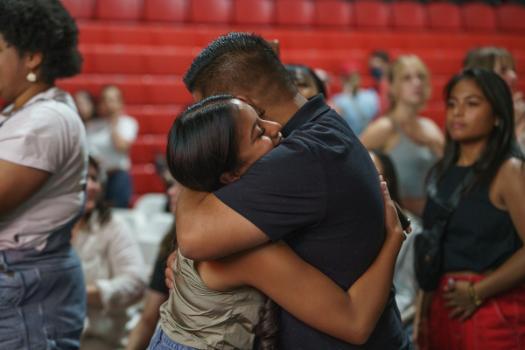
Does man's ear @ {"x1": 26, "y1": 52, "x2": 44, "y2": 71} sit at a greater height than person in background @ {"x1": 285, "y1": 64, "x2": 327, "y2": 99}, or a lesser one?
greater

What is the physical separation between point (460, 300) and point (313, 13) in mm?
6709

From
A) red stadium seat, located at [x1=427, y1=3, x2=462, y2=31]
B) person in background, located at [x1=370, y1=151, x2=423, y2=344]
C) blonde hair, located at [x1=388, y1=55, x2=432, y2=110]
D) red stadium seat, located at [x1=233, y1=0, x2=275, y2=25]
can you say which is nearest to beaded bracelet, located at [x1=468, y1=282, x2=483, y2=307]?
person in background, located at [x1=370, y1=151, x2=423, y2=344]

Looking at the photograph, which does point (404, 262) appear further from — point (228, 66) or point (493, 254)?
point (228, 66)

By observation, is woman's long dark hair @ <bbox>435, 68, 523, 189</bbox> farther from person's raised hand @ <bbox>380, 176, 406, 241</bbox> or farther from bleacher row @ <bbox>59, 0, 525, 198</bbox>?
bleacher row @ <bbox>59, 0, 525, 198</bbox>

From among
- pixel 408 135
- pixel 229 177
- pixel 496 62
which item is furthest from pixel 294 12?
pixel 229 177

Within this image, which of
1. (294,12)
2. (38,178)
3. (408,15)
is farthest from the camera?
(408,15)

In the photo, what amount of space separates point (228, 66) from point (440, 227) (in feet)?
3.04

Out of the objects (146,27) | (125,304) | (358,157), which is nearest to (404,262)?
(125,304)

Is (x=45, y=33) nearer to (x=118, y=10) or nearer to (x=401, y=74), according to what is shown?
(x=401, y=74)

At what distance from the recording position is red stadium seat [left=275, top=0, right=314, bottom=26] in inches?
317

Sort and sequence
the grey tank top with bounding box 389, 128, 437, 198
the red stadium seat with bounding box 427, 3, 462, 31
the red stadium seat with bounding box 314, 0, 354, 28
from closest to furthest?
the grey tank top with bounding box 389, 128, 437, 198 < the red stadium seat with bounding box 314, 0, 354, 28 < the red stadium seat with bounding box 427, 3, 462, 31

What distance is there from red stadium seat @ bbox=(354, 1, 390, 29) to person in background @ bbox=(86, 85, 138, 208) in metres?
4.07

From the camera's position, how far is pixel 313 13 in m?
8.23

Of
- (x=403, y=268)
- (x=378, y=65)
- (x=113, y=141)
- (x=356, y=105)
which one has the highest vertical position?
(x=403, y=268)
